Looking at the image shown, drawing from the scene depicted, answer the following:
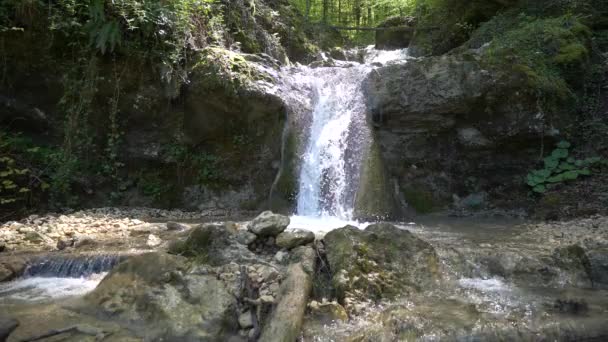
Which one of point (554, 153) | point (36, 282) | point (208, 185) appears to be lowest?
point (36, 282)

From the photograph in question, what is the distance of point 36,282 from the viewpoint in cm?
471

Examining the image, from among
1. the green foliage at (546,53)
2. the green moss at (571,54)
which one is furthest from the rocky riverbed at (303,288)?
the green moss at (571,54)

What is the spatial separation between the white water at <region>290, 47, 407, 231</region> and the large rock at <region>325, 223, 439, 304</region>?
279cm

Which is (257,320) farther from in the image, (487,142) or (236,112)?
(487,142)

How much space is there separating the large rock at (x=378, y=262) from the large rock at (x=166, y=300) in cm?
111

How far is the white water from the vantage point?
844cm

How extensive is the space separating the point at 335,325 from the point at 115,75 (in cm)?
709

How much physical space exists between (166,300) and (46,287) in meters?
1.70

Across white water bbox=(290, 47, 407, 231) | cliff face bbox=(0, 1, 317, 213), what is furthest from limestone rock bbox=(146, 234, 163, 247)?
cliff face bbox=(0, 1, 317, 213)

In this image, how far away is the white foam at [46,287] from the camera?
14.0ft

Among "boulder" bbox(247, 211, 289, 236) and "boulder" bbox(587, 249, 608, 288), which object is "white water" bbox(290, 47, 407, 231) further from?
"boulder" bbox(587, 249, 608, 288)

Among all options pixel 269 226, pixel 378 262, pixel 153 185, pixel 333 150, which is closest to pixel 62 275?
pixel 269 226

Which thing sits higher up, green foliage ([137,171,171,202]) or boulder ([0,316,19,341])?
green foliage ([137,171,171,202])

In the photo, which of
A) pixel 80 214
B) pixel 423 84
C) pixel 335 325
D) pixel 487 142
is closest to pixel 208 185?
pixel 80 214
